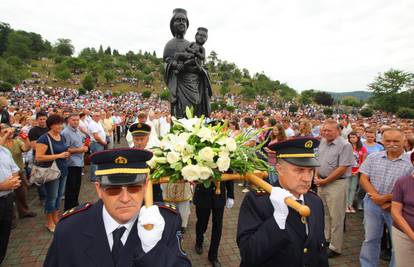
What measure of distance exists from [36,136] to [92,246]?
5.90 metres

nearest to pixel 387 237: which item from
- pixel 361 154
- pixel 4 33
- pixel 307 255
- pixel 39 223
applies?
pixel 361 154

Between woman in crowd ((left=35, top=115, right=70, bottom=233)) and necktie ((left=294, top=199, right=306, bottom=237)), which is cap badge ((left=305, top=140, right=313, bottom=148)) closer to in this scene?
necktie ((left=294, top=199, right=306, bottom=237))

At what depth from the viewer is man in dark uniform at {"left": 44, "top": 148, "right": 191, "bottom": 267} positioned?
1.62 meters

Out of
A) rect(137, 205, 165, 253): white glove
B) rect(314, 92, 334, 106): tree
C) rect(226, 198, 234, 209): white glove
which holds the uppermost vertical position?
rect(314, 92, 334, 106): tree

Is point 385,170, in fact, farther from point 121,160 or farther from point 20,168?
point 20,168

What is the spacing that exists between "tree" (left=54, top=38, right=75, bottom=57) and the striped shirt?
132 metres

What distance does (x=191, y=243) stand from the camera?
16.1 ft

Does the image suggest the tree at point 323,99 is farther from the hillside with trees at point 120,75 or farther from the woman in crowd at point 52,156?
the woman in crowd at point 52,156

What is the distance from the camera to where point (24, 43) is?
9288cm

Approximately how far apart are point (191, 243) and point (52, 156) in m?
3.24

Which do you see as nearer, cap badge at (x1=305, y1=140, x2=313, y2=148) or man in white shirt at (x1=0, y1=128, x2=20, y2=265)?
cap badge at (x1=305, y1=140, x2=313, y2=148)

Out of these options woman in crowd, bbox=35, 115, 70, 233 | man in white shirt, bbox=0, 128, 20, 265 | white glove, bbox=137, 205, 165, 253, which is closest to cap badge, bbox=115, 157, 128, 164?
white glove, bbox=137, 205, 165, 253

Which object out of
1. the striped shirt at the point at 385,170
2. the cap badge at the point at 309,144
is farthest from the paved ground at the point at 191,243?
the cap badge at the point at 309,144

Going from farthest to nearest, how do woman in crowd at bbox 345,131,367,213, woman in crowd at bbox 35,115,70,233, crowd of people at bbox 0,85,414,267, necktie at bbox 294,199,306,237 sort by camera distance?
woman in crowd at bbox 345,131,367,213 → woman in crowd at bbox 35,115,70,233 → crowd of people at bbox 0,85,414,267 → necktie at bbox 294,199,306,237
